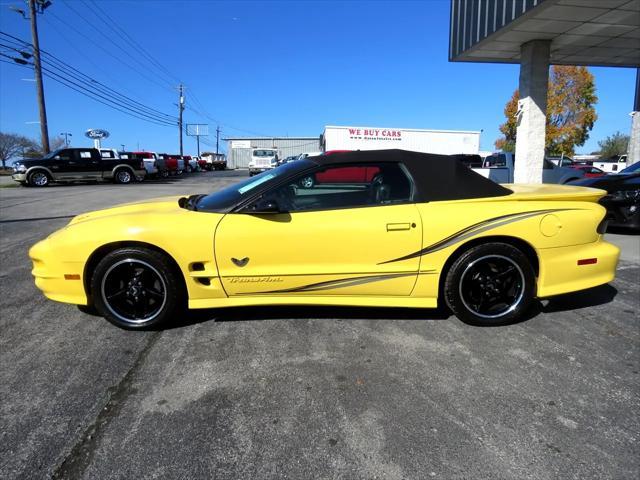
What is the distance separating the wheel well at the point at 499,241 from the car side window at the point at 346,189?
568mm

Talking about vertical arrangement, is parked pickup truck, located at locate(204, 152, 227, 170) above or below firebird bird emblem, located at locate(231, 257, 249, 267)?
above

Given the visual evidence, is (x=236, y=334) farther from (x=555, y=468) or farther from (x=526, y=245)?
(x=526, y=245)

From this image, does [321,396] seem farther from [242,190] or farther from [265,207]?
[242,190]

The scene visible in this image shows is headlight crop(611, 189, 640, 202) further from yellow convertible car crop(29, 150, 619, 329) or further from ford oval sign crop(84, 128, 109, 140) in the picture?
ford oval sign crop(84, 128, 109, 140)

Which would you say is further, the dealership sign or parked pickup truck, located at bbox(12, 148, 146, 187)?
the dealership sign

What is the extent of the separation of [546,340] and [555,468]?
1.45 meters

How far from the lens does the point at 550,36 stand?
10.4 m

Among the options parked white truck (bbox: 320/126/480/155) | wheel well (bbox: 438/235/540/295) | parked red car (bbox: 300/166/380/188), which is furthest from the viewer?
parked white truck (bbox: 320/126/480/155)

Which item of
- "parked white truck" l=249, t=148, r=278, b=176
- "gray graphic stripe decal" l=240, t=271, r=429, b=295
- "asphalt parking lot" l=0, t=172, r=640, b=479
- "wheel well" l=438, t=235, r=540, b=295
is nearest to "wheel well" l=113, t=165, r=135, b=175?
"parked white truck" l=249, t=148, r=278, b=176

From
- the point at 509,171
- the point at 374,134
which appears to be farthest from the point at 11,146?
the point at 509,171

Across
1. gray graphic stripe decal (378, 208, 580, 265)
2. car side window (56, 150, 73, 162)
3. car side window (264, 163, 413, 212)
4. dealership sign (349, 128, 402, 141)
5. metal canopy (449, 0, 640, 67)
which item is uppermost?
metal canopy (449, 0, 640, 67)

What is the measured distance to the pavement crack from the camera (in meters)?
1.83

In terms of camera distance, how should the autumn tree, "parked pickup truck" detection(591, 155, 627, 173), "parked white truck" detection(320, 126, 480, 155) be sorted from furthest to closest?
1. the autumn tree
2. "parked pickup truck" detection(591, 155, 627, 173)
3. "parked white truck" detection(320, 126, 480, 155)

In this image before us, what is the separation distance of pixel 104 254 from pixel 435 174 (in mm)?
2664
